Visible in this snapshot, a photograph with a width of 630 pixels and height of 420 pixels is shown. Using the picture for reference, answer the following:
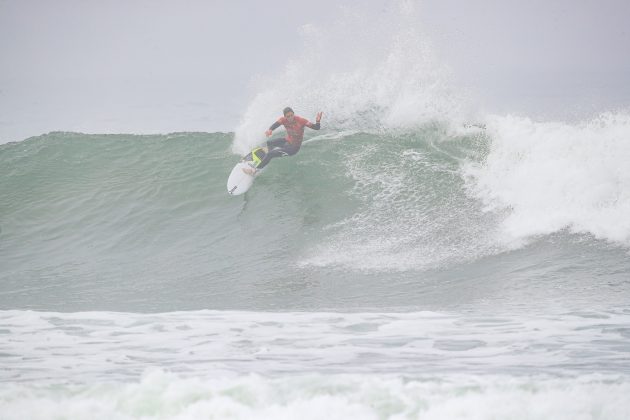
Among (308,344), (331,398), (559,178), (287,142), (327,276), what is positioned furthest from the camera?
(287,142)

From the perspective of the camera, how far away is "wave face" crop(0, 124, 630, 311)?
8523mm

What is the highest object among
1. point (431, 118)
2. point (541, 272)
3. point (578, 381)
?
point (431, 118)

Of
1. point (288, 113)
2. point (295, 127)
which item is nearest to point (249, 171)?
point (295, 127)

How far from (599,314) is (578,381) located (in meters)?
1.96

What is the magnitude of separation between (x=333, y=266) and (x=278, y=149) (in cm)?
432

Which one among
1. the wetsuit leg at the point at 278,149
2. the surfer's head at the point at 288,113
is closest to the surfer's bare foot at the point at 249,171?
the wetsuit leg at the point at 278,149

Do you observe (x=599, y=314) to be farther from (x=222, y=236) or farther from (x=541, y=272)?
(x=222, y=236)

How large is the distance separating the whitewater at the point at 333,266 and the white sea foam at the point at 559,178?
0.12 feet

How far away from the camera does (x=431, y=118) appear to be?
1438 cm

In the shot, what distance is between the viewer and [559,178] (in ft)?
34.8

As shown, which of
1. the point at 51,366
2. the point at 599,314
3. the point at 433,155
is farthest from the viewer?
the point at 433,155

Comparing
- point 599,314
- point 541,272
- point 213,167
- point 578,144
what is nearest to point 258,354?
point 599,314

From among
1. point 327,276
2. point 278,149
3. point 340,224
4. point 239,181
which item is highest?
point 278,149

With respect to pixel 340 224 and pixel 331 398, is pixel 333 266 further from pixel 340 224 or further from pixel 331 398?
pixel 331 398
